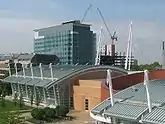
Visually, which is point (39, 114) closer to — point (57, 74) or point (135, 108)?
point (57, 74)

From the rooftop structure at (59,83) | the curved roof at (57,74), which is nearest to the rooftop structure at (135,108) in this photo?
the rooftop structure at (59,83)

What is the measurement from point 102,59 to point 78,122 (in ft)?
355

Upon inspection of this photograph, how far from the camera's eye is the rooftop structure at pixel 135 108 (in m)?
25.7

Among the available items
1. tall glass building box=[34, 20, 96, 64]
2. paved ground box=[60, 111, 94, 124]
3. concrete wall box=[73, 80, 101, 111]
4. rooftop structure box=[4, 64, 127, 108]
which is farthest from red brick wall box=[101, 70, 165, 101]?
Result: tall glass building box=[34, 20, 96, 64]

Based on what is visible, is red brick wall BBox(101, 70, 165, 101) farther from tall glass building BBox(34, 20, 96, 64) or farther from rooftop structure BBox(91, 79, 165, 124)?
tall glass building BBox(34, 20, 96, 64)

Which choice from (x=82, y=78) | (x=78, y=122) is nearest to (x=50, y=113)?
(x=78, y=122)

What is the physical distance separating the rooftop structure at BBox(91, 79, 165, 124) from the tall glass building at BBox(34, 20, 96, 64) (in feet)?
378

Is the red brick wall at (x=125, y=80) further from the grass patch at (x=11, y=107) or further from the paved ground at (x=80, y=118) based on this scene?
the grass patch at (x=11, y=107)

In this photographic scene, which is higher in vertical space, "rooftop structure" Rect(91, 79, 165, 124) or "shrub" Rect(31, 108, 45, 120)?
"rooftop structure" Rect(91, 79, 165, 124)

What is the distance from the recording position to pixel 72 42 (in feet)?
488

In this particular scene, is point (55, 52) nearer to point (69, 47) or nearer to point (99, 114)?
point (69, 47)

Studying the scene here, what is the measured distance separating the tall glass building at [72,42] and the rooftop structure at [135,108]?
4535 inches

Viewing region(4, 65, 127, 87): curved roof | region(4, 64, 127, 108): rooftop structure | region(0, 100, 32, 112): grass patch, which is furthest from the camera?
region(4, 65, 127, 87): curved roof

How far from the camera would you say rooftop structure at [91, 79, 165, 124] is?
25.7m
